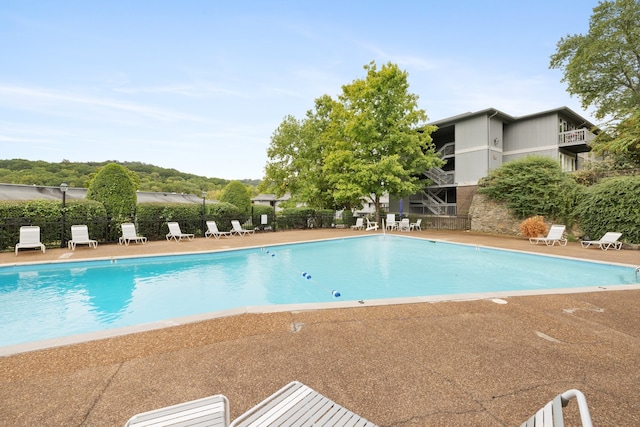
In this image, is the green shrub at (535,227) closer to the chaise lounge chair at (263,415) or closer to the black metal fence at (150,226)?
the black metal fence at (150,226)

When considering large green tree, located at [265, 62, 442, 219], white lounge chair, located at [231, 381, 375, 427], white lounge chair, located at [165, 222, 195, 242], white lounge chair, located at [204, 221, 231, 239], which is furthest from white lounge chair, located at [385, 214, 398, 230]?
white lounge chair, located at [231, 381, 375, 427]

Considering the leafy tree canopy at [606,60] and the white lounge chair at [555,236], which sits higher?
the leafy tree canopy at [606,60]

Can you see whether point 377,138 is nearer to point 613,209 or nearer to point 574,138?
point 613,209

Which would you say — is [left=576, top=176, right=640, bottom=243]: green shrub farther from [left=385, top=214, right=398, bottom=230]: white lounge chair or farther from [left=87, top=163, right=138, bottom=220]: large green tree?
[left=87, top=163, right=138, bottom=220]: large green tree

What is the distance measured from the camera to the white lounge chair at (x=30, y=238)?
1020 centimetres

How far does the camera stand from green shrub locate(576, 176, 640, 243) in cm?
1166

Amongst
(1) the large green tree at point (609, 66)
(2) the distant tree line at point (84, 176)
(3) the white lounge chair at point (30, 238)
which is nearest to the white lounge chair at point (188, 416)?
(3) the white lounge chair at point (30, 238)

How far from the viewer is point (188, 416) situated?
4.96ft

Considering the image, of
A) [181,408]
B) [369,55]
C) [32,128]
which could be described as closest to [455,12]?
[369,55]

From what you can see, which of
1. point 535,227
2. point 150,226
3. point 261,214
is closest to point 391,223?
point 535,227

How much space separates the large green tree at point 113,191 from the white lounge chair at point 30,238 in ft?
9.16

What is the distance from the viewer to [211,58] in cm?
1428

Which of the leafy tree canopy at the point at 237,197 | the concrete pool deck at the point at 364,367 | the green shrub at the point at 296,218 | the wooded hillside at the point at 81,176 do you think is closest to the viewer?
the concrete pool deck at the point at 364,367

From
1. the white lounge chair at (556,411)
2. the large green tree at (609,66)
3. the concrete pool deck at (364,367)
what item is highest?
the large green tree at (609,66)
